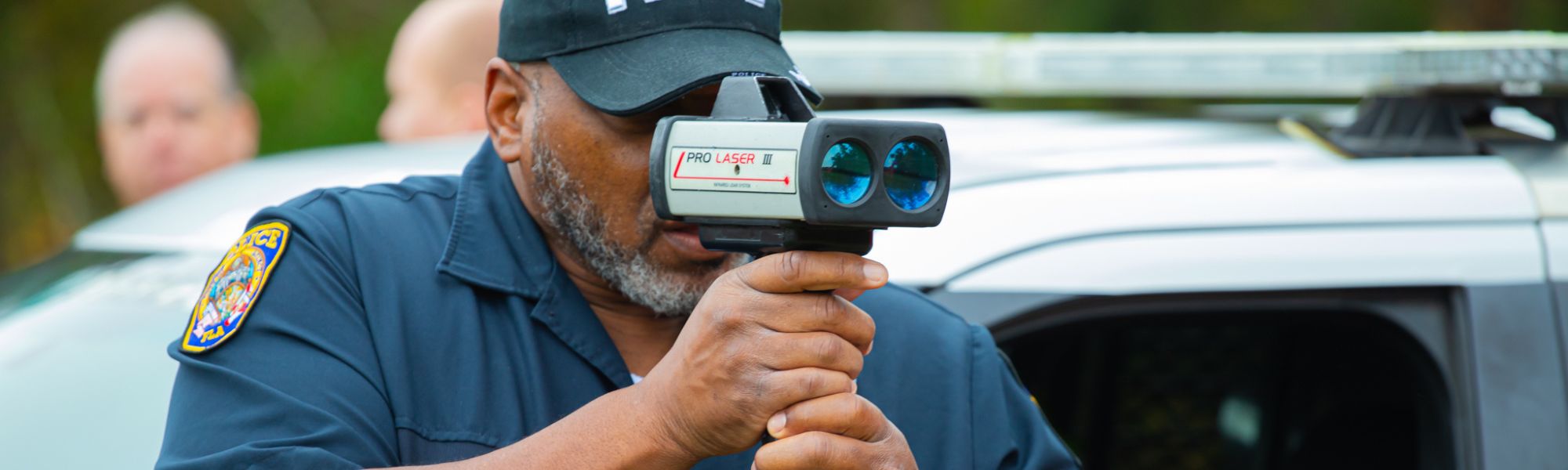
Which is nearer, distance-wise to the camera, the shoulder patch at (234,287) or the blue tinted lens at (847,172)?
the blue tinted lens at (847,172)

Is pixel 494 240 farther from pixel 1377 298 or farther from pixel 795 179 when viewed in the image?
pixel 1377 298

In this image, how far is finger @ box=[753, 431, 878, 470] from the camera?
135cm

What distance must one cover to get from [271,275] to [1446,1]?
4.70 m

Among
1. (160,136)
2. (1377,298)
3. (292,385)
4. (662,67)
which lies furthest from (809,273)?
(160,136)

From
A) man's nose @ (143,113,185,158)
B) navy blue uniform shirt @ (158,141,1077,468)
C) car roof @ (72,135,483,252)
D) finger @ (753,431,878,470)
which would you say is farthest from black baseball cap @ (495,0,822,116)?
man's nose @ (143,113,185,158)

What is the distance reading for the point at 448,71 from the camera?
163 inches

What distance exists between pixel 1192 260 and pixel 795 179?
0.95 meters

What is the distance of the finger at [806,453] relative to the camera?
1.35 metres

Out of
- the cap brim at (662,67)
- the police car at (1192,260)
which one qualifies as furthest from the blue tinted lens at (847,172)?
the police car at (1192,260)

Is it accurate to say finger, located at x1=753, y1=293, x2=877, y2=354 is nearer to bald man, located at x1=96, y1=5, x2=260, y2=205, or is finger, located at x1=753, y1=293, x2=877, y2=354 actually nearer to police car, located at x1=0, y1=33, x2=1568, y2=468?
police car, located at x1=0, y1=33, x2=1568, y2=468

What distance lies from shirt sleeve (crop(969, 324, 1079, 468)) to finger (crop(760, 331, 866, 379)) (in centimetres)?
54

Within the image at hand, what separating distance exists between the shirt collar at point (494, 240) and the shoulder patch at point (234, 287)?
19cm

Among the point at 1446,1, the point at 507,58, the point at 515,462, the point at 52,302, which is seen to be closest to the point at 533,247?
the point at 507,58

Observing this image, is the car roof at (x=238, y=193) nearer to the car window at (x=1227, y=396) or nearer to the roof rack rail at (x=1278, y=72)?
the roof rack rail at (x=1278, y=72)
